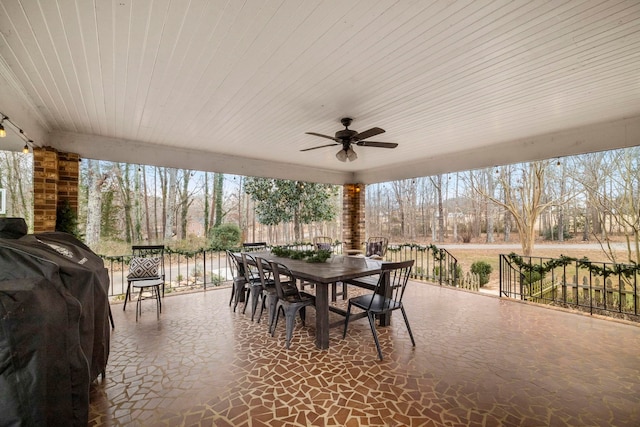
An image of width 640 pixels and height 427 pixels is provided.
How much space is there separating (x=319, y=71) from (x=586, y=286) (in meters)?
6.18

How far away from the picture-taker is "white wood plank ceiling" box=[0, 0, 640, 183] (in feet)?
6.07

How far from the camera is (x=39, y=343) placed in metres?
1.28

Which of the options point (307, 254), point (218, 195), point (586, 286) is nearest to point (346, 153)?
point (307, 254)

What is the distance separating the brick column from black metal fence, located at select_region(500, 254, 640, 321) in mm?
3623

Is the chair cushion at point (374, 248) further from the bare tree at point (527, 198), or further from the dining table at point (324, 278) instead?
the bare tree at point (527, 198)

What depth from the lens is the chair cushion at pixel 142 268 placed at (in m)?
4.07

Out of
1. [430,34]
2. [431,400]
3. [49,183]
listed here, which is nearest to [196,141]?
[49,183]

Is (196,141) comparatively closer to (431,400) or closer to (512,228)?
(431,400)

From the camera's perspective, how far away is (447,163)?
6047 mm

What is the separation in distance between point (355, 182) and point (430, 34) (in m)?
6.09

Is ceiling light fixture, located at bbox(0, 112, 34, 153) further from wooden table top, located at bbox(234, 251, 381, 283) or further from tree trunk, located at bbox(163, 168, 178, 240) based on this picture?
tree trunk, located at bbox(163, 168, 178, 240)

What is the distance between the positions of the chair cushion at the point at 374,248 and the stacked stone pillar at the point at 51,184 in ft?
17.9

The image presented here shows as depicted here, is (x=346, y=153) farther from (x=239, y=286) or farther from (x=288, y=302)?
(x=239, y=286)

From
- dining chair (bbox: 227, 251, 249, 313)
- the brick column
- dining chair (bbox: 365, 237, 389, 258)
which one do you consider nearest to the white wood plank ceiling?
dining chair (bbox: 227, 251, 249, 313)
